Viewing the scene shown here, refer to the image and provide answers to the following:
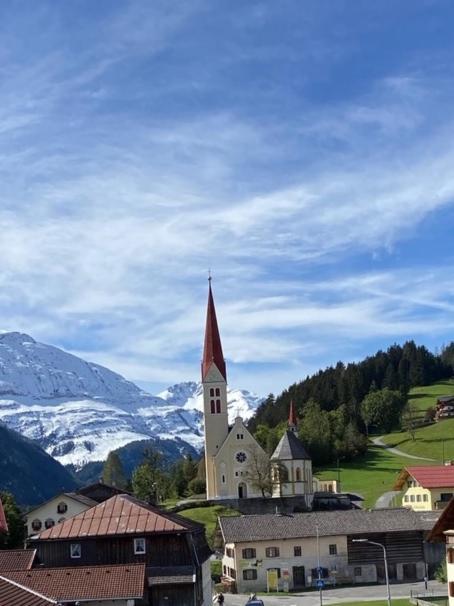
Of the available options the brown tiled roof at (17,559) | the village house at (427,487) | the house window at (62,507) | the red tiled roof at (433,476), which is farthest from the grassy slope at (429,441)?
the brown tiled roof at (17,559)

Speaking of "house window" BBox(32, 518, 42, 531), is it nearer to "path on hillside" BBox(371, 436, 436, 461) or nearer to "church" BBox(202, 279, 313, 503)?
"church" BBox(202, 279, 313, 503)

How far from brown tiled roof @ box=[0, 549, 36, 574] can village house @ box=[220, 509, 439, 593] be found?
21532mm

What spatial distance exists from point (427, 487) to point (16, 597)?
212 feet

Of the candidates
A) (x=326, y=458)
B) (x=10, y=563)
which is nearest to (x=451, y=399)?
(x=326, y=458)

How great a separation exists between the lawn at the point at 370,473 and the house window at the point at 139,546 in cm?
5727

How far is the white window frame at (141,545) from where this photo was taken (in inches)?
1847

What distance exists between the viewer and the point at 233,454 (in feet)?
375

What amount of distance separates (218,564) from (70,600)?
3877cm

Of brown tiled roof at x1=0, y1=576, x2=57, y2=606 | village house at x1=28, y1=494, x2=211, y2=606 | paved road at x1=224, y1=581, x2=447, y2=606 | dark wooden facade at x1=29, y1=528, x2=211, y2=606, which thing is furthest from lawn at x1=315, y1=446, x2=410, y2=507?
brown tiled roof at x1=0, y1=576, x2=57, y2=606

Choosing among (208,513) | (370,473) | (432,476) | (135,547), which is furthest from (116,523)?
(370,473)

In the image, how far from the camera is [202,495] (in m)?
123

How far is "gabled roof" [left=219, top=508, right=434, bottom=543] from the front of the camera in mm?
68375

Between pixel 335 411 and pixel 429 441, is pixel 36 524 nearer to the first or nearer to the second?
pixel 429 441

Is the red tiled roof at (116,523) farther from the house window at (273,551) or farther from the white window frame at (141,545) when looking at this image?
the house window at (273,551)
